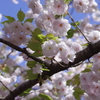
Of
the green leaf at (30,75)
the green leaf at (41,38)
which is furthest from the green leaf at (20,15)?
the green leaf at (30,75)

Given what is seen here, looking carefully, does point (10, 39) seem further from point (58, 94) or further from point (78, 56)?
point (58, 94)

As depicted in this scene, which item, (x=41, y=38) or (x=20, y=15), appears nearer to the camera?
(x=41, y=38)

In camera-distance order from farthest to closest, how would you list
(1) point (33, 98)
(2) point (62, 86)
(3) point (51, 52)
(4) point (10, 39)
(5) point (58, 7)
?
(2) point (62, 86) → (1) point (33, 98) → (4) point (10, 39) → (5) point (58, 7) → (3) point (51, 52)

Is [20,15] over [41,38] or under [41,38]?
over

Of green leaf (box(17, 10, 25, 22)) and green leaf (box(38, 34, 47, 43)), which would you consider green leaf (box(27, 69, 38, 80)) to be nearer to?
green leaf (box(38, 34, 47, 43))

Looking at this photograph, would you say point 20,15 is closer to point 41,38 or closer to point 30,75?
point 41,38

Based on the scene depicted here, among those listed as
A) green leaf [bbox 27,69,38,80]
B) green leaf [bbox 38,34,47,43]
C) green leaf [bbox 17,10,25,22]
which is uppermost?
green leaf [bbox 17,10,25,22]

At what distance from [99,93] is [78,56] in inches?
20.2

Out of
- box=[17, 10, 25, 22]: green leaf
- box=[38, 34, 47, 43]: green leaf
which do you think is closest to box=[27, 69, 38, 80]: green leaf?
box=[38, 34, 47, 43]: green leaf

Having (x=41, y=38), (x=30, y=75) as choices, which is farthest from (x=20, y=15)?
(x=30, y=75)

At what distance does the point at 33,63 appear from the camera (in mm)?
1539

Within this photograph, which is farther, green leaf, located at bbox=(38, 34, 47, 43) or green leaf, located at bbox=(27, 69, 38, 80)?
green leaf, located at bbox=(27, 69, 38, 80)

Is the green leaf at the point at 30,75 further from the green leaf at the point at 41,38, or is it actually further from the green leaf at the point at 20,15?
the green leaf at the point at 20,15

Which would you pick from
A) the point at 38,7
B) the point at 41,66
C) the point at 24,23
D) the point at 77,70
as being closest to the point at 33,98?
the point at 41,66
